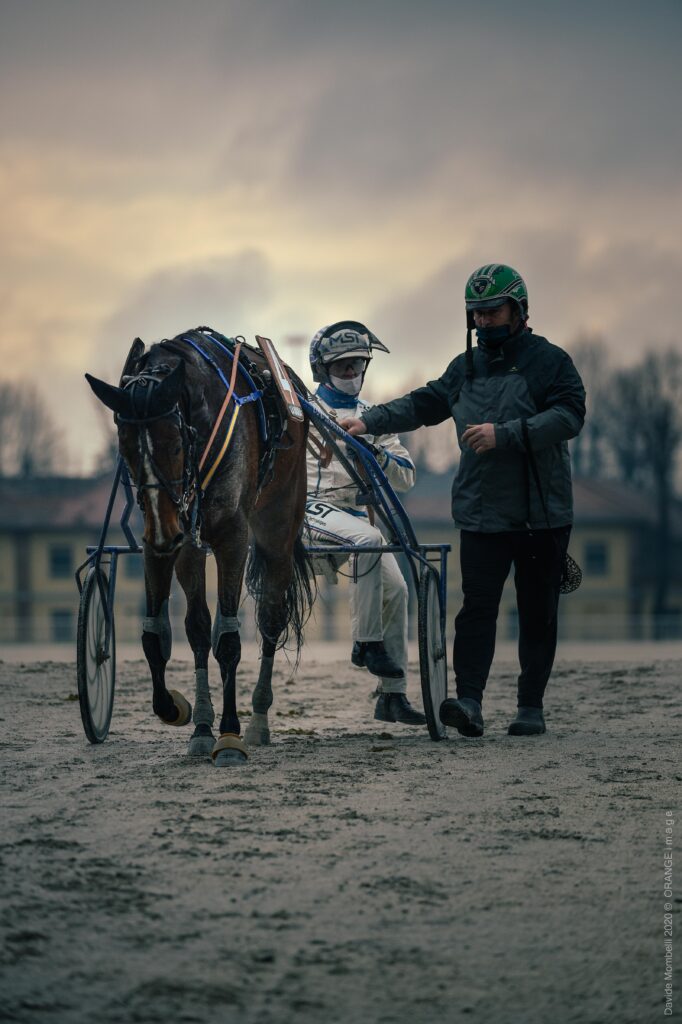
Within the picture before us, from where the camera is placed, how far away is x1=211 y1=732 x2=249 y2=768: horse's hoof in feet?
18.2

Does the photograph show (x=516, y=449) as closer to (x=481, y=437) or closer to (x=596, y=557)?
(x=481, y=437)

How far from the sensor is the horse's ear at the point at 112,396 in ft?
16.8

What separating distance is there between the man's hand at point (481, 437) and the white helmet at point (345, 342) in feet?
4.68

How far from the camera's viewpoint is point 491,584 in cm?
651

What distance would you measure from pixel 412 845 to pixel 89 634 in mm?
2457

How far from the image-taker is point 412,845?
4.14 metres

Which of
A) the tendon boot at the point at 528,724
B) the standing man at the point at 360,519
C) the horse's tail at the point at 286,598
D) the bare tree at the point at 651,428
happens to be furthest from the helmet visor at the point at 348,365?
the bare tree at the point at 651,428

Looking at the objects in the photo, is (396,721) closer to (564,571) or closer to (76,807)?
(564,571)

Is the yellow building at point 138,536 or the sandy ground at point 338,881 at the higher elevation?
the yellow building at point 138,536

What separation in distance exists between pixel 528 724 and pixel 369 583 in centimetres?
107

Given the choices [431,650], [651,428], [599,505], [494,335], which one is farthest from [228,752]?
[599,505]

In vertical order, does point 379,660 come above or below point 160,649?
below

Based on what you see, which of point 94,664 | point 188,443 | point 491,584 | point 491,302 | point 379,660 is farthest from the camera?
point 379,660

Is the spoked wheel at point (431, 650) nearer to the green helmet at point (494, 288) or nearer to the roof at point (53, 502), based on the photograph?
the green helmet at point (494, 288)
